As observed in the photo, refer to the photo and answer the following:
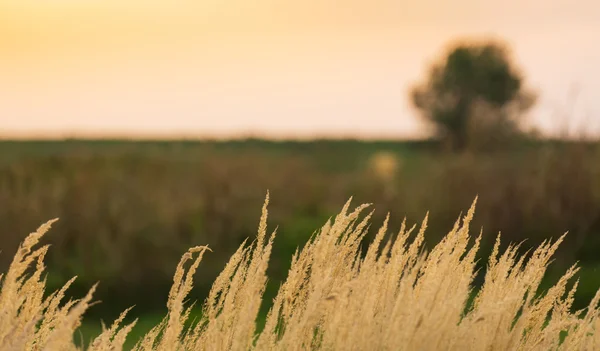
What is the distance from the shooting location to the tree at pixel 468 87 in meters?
52.6

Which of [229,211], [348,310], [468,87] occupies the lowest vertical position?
[229,211]

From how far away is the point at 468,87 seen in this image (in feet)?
175

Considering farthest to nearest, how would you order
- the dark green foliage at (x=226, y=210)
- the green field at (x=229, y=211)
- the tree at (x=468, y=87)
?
the tree at (x=468, y=87), the dark green foliage at (x=226, y=210), the green field at (x=229, y=211)

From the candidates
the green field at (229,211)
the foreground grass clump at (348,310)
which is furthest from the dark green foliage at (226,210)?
the foreground grass clump at (348,310)

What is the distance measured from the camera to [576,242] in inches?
484

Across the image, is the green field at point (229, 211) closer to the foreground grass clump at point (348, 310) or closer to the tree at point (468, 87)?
the foreground grass clump at point (348, 310)

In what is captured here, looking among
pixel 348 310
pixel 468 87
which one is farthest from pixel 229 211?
pixel 468 87

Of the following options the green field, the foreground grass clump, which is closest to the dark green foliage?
the green field

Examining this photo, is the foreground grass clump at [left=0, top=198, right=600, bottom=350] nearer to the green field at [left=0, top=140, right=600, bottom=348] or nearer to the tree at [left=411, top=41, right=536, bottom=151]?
the green field at [left=0, top=140, right=600, bottom=348]

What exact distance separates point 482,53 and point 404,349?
2122 inches

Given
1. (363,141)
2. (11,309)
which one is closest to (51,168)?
(11,309)

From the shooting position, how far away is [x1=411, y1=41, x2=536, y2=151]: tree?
5262cm

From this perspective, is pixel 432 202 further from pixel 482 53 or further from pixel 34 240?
pixel 482 53

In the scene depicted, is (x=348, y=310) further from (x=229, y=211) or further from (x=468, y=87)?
(x=468, y=87)
